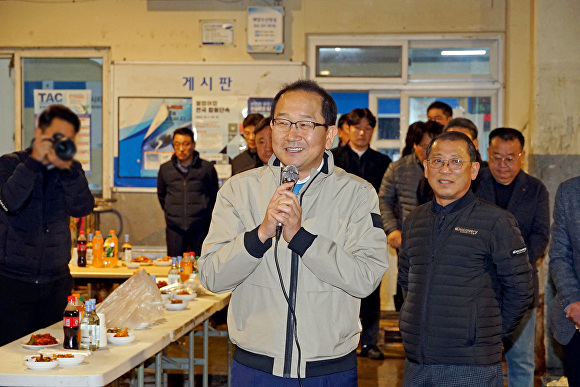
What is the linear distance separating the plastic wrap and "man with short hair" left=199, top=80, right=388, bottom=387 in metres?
1.18

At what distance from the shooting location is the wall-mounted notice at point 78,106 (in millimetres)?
1203

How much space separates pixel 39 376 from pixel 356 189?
4.07 feet

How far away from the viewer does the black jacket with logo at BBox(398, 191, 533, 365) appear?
2900 mm

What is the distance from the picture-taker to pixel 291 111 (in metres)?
2.15

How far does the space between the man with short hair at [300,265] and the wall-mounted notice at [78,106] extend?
70cm

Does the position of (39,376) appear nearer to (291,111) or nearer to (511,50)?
(291,111)

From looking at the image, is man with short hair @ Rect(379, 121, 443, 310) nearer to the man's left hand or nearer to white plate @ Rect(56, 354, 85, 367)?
the man's left hand

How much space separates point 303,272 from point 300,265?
0.02 metres

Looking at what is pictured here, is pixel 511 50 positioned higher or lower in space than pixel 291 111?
higher

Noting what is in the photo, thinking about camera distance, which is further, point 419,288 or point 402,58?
point 402,58

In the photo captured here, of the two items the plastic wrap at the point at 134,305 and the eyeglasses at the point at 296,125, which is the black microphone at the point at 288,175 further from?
the plastic wrap at the point at 134,305

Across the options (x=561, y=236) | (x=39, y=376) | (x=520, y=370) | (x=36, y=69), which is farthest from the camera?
(x=520, y=370)

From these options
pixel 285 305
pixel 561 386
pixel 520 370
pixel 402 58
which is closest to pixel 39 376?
Result: pixel 285 305

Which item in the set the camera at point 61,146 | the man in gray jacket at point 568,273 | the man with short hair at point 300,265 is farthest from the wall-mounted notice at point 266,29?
the camera at point 61,146
